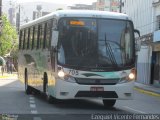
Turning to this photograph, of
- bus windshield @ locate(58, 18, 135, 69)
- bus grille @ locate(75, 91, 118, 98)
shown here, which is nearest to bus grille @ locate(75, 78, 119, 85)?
bus grille @ locate(75, 91, 118, 98)

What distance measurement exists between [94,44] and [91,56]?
0.41 m

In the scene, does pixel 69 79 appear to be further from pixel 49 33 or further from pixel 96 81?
pixel 49 33

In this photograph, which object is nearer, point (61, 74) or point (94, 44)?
point (61, 74)

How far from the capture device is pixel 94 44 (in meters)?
18.2

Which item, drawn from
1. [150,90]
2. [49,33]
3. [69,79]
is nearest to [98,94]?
[69,79]

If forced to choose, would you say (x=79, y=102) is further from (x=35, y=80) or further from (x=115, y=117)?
(x=115, y=117)

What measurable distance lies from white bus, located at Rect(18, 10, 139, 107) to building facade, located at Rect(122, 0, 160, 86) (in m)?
23.1

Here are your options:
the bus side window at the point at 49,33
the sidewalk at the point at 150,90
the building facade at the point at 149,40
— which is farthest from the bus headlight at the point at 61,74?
the building facade at the point at 149,40

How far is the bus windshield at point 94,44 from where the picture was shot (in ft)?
59.1

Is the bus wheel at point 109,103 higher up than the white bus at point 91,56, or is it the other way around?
the white bus at point 91,56

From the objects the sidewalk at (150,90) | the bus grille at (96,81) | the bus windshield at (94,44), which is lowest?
the sidewalk at (150,90)

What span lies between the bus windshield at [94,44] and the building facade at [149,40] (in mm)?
23100

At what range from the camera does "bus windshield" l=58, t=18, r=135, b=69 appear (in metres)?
18.0

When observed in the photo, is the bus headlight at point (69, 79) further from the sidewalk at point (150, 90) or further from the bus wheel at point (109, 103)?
the sidewalk at point (150, 90)
